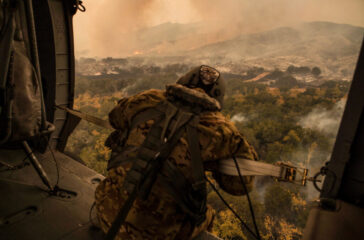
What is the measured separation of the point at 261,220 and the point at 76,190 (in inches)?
163

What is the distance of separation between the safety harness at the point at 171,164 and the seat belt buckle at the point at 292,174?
20.6 inches

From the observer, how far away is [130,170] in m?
1.46

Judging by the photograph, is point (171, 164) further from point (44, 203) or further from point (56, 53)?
point (56, 53)

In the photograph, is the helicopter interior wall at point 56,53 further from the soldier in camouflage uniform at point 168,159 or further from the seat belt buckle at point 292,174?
the seat belt buckle at point 292,174

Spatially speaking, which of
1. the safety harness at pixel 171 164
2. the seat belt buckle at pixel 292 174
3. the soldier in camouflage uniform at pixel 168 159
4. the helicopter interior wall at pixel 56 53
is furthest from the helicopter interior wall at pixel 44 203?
the seat belt buckle at pixel 292 174

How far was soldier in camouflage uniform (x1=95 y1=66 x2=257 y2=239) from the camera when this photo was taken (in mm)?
1438

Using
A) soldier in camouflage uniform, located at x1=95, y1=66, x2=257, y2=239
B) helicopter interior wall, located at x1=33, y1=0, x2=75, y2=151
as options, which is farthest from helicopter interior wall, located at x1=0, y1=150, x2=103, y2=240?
helicopter interior wall, located at x1=33, y1=0, x2=75, y2=151

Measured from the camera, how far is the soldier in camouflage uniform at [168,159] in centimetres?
144

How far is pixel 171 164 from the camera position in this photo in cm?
142

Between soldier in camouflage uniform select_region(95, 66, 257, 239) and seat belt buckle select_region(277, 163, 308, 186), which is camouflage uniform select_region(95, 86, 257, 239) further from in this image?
seat belt buckle select_region(277, 163, 308, 186)

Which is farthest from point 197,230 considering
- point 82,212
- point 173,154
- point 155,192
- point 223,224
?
point 223,224

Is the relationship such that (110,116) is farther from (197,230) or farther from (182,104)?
(197,230)

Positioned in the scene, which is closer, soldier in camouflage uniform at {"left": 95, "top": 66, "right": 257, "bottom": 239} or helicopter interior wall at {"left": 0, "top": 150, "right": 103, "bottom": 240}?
soldier in camouflage uniform at {"left": 95, "top": 66, "right": 257, "bottom": 239}

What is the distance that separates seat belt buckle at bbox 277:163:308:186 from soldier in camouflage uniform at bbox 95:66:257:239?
0.78 feet
